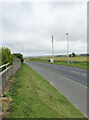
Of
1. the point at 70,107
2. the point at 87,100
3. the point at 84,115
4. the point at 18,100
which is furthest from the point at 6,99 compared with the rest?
the point at 87,100

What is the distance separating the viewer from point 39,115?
3.45m

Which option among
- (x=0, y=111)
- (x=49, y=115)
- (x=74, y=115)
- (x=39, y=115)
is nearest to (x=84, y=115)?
(x=74, y=115)

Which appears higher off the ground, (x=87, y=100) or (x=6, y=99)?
(x=6, y=99)

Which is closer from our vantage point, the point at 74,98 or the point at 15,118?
the point at 15,118

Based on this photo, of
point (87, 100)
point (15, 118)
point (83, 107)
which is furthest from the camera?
point (87, 100)

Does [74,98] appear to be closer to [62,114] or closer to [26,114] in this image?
[62,114]

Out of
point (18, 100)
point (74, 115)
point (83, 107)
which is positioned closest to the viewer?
point (74, 115)

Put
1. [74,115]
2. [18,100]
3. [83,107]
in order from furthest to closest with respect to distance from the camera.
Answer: [83,107], [18,100], [74,115]

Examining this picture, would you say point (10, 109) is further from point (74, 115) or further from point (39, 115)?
point (74, 115)

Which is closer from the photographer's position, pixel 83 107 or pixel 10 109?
pixel 10 109

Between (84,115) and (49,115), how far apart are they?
144 cm

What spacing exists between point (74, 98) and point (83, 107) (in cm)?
98

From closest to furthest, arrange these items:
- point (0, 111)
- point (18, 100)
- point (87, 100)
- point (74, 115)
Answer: point (0, 111), point (74, 115), point (18, 100), point (87, 100)

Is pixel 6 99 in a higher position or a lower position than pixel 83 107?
higher
